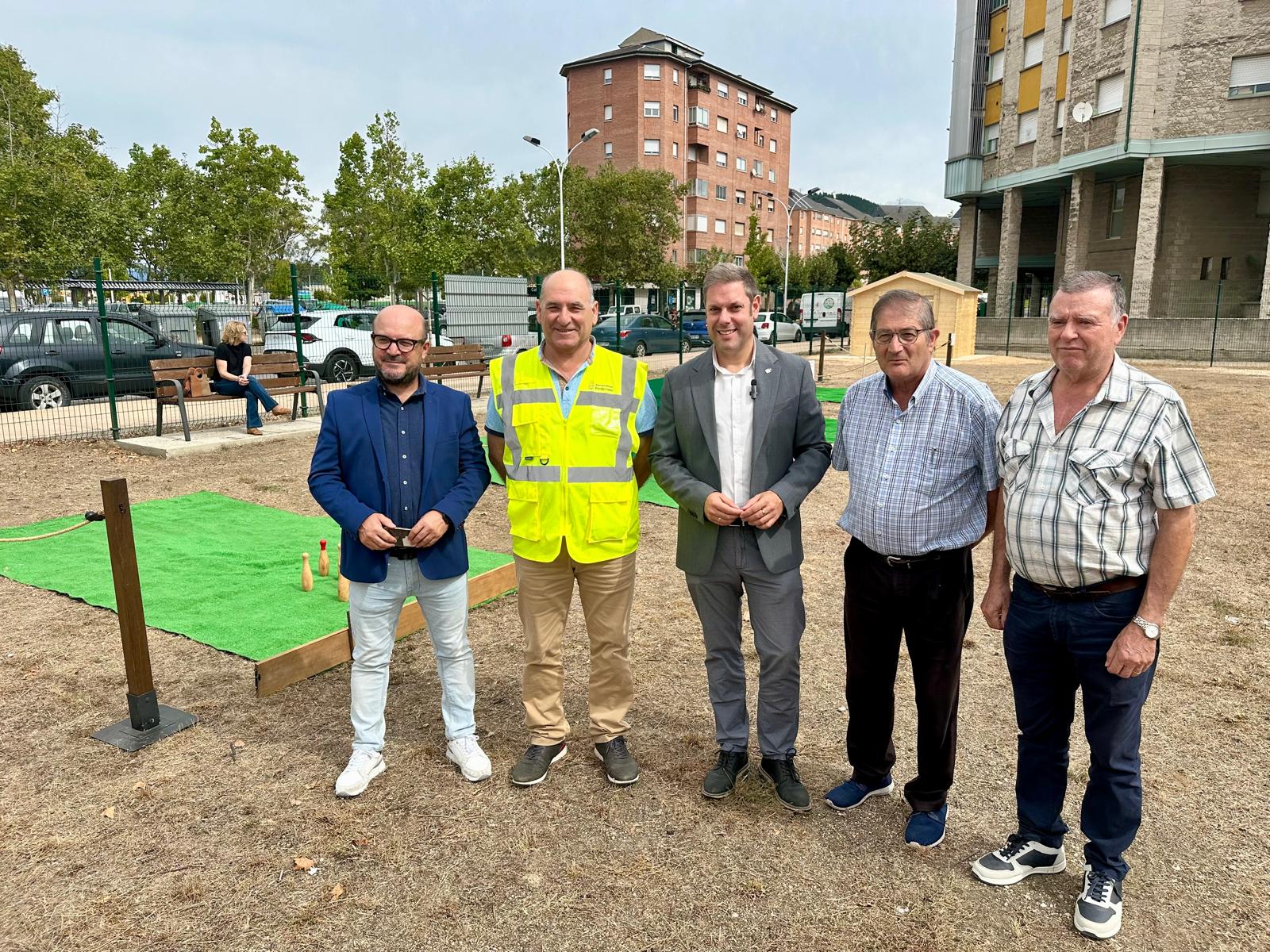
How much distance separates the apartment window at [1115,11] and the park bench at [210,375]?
3208 cm

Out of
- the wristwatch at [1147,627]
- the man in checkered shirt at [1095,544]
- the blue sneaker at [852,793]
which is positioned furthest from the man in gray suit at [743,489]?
the wristwatch at [1147,627]

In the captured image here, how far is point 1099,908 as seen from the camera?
2.71m

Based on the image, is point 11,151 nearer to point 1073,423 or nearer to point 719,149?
point 1073,423

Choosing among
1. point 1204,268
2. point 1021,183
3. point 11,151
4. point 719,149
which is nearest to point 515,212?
point 11,151

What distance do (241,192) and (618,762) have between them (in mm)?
36381

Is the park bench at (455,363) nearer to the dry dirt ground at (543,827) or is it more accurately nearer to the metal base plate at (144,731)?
the dry dirt ground at (543,827)

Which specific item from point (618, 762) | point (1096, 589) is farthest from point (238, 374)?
point (1096, 589)

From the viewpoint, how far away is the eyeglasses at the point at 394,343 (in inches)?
132

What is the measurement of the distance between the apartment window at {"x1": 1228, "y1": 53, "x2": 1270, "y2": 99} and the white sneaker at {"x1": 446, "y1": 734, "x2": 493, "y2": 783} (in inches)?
1414

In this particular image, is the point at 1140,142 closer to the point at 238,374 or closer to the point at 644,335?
the point at 644,335

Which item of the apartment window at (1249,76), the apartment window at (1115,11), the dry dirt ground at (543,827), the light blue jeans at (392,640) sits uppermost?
the apartment window at (1115,11)

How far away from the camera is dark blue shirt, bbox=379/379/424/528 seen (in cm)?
345

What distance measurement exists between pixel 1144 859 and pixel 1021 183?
3997 centimetres

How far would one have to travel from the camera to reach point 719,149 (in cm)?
6894
